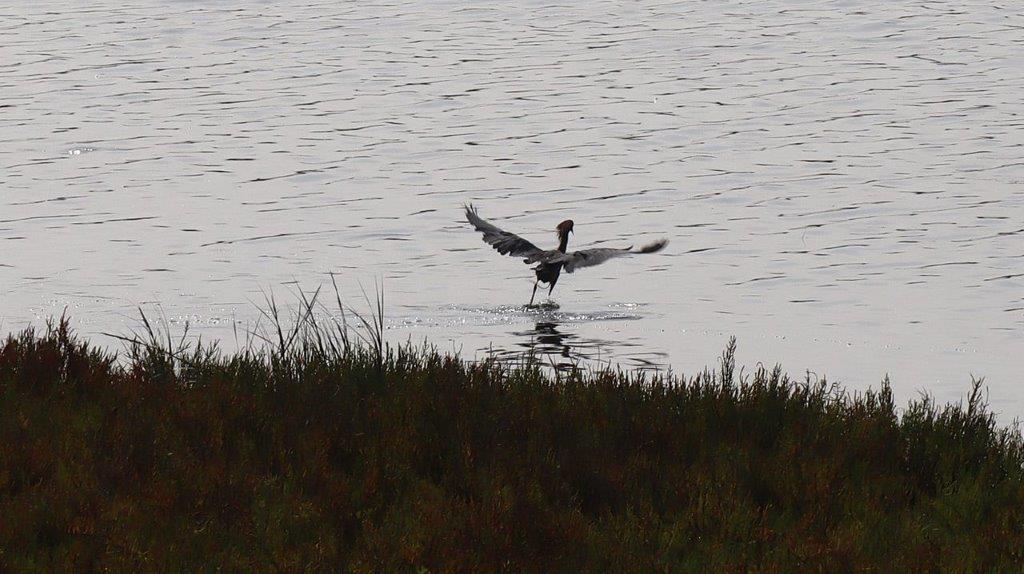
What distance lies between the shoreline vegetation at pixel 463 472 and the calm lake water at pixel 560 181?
3.21 meters

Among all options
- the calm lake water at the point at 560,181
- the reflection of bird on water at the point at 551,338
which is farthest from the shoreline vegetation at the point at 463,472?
the reflection of bird on water at the point at 551,338

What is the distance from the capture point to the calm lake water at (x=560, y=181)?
593 inches

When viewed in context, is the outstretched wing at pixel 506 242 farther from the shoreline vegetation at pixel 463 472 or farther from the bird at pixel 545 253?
the shoreline vegetation at pixel 463 472

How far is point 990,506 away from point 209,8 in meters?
45.4

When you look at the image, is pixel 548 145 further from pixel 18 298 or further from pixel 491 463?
pixel 491 463

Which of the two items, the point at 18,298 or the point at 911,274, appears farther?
the point at 911,274

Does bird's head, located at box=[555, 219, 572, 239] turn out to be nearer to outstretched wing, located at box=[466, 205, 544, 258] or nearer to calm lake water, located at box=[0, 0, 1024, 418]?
outstretched wing, located at box=[466, 205, 544, 258]

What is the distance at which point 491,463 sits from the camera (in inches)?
296

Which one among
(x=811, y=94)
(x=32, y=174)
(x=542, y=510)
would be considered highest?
(x=811, y=94)

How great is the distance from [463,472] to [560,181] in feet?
54.9

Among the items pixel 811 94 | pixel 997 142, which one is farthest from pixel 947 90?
pixel 997 142

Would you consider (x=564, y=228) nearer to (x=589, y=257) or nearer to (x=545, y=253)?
(x=545, y=253)

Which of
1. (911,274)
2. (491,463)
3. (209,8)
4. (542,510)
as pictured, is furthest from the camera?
(209,8)

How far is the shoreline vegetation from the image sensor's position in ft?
21.6
